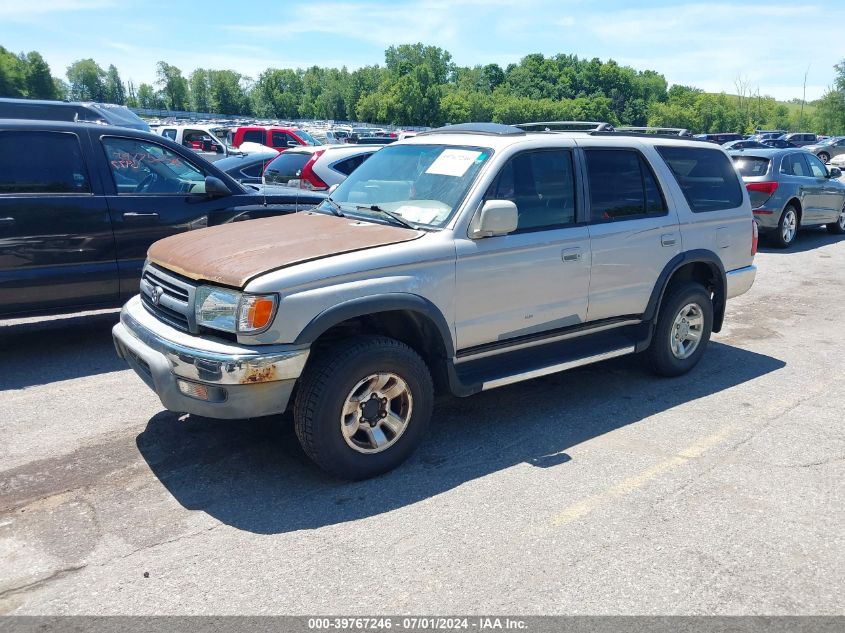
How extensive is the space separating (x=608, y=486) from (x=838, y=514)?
116cm

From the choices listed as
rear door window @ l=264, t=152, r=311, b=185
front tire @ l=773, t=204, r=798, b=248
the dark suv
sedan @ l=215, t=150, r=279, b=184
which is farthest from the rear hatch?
the dark suv

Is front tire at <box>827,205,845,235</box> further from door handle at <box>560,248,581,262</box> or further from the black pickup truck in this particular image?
the black pickup truck

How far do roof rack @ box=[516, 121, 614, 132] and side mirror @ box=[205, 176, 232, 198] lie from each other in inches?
109

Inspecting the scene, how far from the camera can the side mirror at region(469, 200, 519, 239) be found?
4.16 meters

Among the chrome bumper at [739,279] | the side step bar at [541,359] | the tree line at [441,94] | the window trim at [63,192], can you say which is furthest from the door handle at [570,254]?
the tree line at [441,94]

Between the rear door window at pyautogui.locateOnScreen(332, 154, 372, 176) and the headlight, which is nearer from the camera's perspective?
the headlight

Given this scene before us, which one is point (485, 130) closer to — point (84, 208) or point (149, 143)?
point (149, 143)

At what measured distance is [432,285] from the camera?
13.3 feet

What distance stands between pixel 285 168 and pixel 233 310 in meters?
8.29

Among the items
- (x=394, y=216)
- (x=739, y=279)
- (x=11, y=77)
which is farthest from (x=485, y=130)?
(x=11, y=77)

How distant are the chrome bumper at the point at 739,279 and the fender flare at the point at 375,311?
3.08 m

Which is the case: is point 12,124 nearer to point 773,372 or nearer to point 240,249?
point 240,249

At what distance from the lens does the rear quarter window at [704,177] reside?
5633mm

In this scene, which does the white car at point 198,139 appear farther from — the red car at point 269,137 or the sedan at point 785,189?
the sedan at point 785,189
